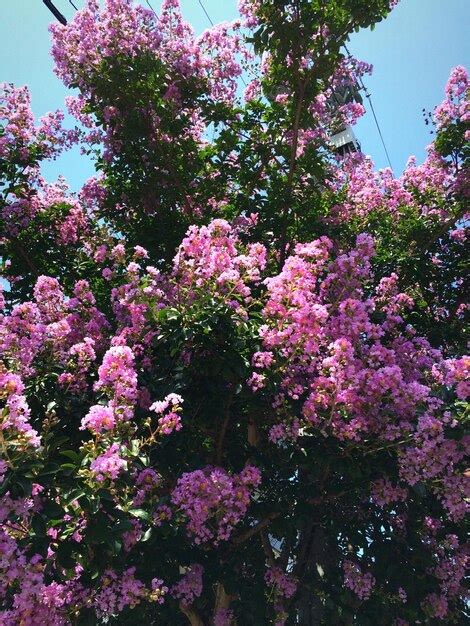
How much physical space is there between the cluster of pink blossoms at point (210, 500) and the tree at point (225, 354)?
0.04 feet

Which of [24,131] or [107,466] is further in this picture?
[24,131]

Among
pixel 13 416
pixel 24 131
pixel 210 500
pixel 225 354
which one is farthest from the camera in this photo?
pixel 24 131

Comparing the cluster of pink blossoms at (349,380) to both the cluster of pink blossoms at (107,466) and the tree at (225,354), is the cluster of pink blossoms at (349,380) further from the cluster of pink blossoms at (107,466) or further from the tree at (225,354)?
the cluster of pink blossoms at (107,466)

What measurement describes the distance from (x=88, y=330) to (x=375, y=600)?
238 centimetres

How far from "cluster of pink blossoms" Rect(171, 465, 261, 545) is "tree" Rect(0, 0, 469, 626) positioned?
0.01 meters

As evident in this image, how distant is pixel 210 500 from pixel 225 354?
743mm

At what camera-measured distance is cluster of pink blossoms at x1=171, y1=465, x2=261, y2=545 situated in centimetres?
257

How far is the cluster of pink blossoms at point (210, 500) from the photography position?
2.57 metres

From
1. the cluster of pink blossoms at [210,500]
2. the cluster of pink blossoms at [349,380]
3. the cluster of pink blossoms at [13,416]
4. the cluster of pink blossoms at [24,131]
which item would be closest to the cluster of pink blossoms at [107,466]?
the cluster of pink blossoms at [13,416]

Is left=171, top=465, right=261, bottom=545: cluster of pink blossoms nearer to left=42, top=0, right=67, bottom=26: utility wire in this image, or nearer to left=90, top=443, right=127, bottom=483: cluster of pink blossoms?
left=90, top=443, right=127, bottom=483: cluster of pink blossoms

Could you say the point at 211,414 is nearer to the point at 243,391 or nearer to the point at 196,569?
the point at 243,391

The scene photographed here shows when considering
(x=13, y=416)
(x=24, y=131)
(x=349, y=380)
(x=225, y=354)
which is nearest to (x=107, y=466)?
(x=13, y=416)

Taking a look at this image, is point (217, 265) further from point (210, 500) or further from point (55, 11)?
point (55, 11)

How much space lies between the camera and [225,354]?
290cm
